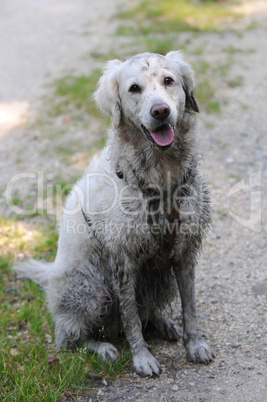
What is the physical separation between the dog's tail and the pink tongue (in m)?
1.71

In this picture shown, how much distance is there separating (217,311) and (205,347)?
1.67 ft

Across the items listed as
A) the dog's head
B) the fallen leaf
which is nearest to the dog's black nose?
the dog's head

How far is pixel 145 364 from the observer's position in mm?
3006

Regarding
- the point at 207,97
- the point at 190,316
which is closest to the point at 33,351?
the point at 190,316

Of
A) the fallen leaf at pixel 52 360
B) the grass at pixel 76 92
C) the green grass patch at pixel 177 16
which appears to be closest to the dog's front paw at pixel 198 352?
the fallen leaf at pixel 52 360

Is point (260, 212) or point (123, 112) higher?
point (123, 112)

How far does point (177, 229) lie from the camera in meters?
2.90

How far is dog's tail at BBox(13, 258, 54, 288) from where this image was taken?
3.93 m

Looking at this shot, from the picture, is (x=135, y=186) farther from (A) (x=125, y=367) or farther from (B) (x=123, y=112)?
(A) (x=125, y=367)

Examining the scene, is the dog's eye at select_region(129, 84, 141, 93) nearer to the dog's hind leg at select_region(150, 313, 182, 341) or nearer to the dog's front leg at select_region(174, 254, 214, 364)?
the dog's front leg at select_region(174, 254, 214, 364)

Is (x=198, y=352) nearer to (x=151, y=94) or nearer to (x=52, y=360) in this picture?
(x=52, y=360)

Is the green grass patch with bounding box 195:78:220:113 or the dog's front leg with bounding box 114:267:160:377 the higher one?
the green grass patch with bounding box 195:78:220:113

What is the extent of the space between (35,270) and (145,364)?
138 centimetres

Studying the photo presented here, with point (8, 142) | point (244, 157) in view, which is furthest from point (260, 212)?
point (8, 142)
